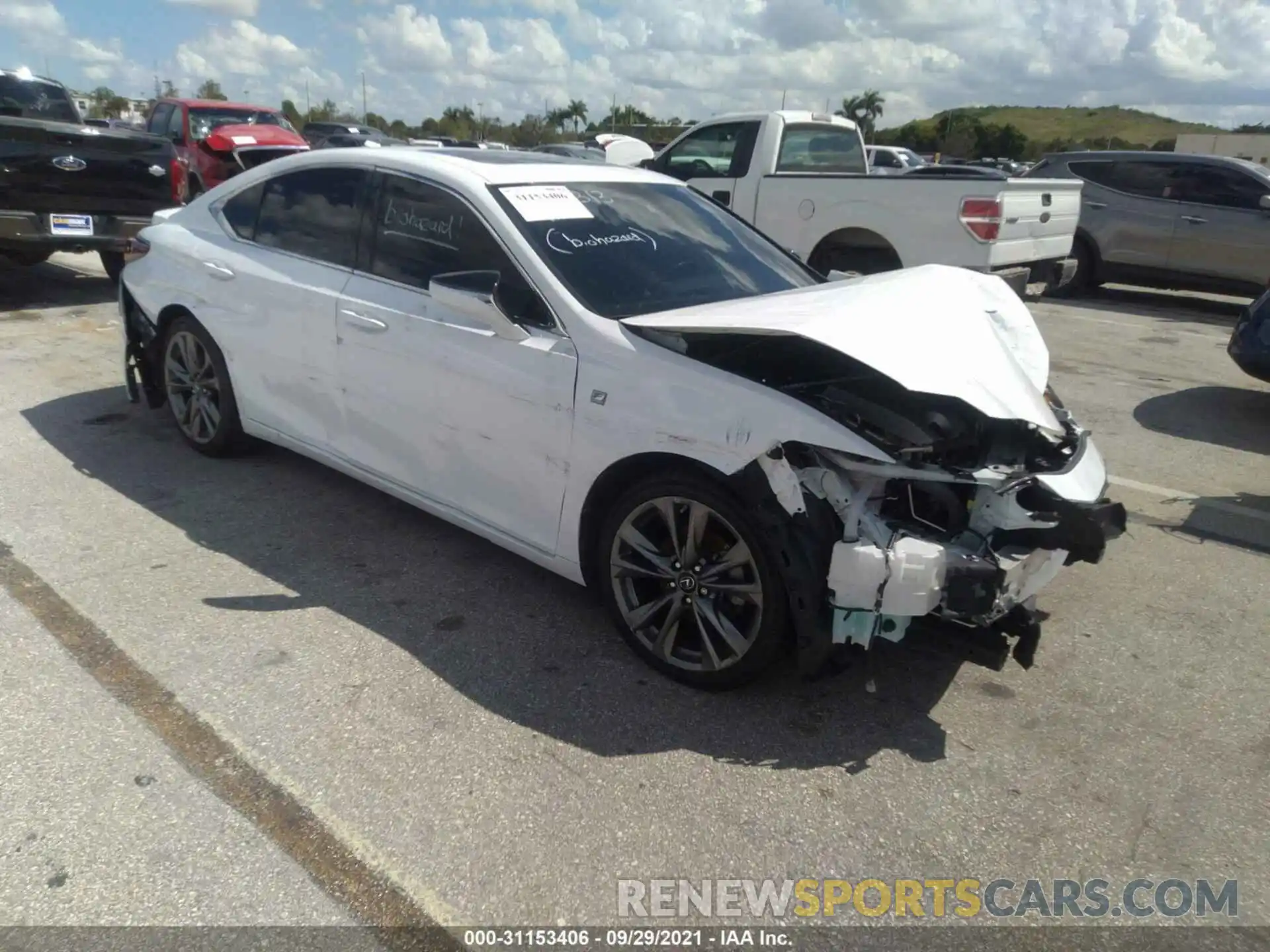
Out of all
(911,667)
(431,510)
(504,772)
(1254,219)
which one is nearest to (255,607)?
(431,510)

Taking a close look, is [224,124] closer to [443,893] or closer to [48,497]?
[48,497]

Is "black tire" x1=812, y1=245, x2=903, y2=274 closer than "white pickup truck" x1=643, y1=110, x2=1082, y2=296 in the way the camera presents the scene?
No

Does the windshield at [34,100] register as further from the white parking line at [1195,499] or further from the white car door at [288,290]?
the white parking line at [1195,499]

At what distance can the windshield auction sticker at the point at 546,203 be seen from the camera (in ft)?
12.4

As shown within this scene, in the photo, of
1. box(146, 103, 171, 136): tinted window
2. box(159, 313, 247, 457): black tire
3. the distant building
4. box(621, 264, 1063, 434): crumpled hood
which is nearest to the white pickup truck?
box(621, 264, 1063, 434): crumpled hood

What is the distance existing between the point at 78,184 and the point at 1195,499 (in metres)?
9.38

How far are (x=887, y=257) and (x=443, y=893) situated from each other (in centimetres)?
765

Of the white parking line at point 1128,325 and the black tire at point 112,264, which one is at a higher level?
the white parking line at point 1128,325

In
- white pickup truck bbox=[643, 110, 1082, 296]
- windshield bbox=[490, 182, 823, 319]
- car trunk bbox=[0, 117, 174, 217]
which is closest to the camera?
windshield bbox=[490, 182, 823, 319]

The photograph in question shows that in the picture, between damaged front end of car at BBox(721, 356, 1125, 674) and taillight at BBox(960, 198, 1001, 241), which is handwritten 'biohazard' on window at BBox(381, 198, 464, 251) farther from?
taillight at BBox(960, 198, 1001, 241)

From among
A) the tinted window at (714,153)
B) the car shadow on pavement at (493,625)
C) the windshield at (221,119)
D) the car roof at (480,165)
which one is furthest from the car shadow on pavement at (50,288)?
the tinted window at (714,153)

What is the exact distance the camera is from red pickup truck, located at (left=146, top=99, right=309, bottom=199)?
14.1 m

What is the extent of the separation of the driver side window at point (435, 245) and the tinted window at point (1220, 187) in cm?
1079

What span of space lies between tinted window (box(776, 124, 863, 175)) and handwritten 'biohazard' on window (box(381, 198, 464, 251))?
604 cm
